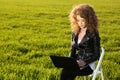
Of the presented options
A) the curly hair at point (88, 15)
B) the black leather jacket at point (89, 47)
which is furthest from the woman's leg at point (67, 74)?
the curly hair at point (88, 15)

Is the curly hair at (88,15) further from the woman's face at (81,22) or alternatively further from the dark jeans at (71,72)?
the dark jeans at (71,72)

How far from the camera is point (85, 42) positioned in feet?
20.3

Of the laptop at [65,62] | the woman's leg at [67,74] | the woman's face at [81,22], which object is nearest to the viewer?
the laptop at [65,62]

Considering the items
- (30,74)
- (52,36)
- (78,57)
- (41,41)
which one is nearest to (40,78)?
(30,74)

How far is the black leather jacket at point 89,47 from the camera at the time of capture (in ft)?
19.8

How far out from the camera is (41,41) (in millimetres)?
13766

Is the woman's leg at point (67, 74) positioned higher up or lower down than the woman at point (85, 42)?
lower down

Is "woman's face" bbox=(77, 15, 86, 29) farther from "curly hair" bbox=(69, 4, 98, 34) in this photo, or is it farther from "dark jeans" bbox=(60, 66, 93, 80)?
"dark jeans" bbox=(60, 66, 93, 80)

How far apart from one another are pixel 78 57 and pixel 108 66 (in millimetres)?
3263

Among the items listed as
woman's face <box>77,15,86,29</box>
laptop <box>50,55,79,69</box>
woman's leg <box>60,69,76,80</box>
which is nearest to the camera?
laptop <box>50,55,79,69</box>

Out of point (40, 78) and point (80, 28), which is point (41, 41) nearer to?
point (40, 78)

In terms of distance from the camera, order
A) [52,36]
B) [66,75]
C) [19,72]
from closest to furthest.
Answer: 1. [66,75]
2. [19,72]
3. [52,36]

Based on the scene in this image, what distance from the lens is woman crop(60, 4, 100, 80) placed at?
604 cm

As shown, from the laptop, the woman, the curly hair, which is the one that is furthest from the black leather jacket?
the laptop
